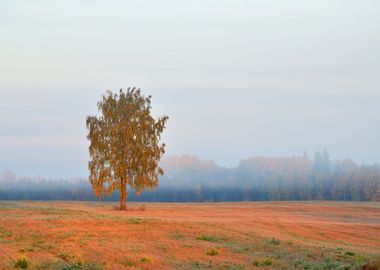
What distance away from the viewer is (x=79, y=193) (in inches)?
7441

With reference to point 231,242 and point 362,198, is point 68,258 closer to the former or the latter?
point 231,242

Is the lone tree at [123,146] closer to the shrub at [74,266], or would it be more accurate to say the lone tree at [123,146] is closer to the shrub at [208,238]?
the shrub at [208,238]

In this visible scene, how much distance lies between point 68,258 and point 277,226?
23.5 meters

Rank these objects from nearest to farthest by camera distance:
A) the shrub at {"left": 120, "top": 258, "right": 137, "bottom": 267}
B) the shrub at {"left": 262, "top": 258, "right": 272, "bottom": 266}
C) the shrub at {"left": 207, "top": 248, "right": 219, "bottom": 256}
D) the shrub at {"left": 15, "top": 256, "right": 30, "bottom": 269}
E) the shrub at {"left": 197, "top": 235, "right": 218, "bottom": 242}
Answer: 1. the shrub at {"left": 15, "top": 256, "right": 30, "bottom": 269}
2. the shrub at {"left": 120, "top": 258, "right": 137, "bottom": 267}
3. the shrub at {"left": 262, "top": 258, "right": 272, "bottom": 266}
4. the shrub at {"left": 207, "top": 248, "right": 219, "bottom": 256}
5. the shrub at {"left": 197, "top": 235, "right": 218, "bottom": 242}

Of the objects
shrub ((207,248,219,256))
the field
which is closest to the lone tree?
the field

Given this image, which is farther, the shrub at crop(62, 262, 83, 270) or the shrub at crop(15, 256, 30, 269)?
the shrub at crop(15, 256, 30, 269)

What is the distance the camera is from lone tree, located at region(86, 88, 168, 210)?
204 ft

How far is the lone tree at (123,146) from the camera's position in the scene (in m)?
62.2

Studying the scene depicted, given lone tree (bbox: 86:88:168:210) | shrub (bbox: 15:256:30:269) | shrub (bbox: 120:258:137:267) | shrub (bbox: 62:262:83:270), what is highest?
lone tree (bbox: 86:88:168:210)

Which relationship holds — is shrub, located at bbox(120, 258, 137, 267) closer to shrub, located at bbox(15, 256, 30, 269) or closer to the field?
the field

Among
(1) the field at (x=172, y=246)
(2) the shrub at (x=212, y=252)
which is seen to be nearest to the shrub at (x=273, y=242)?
(1) the field at (x=172, y=246)

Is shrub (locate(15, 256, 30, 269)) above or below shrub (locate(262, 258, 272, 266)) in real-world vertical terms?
above

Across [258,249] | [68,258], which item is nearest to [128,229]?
[258,249]

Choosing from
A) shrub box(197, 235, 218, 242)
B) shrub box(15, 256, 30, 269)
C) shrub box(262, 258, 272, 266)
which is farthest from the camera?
shrub box(197, 235, 218, 242)
